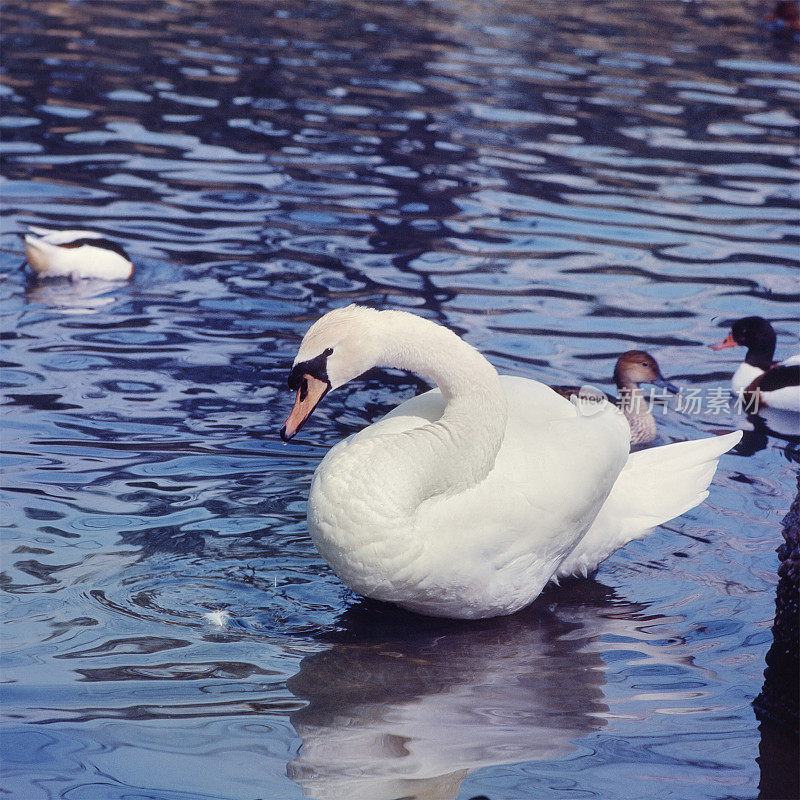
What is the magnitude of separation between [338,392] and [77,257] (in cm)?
256

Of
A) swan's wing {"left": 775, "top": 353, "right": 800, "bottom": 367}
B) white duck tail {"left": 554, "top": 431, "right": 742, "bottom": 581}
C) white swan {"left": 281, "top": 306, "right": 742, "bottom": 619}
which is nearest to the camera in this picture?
white swan {"left": 281, "top": 306, "right": 742, "bottom": 619}

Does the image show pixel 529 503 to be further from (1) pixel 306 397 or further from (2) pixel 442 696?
(1) pixel 306 397

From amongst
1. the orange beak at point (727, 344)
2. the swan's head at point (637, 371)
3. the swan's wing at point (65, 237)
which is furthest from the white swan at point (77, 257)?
the orange beak at point (727, 344)

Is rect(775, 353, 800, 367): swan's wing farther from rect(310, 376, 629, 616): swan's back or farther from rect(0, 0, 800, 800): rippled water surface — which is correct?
rect(310, 376, 629, 616): swan's back

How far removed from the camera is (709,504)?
6.39 meters

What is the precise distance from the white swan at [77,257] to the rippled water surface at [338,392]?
19 cm

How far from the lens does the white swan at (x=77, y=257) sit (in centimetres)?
898

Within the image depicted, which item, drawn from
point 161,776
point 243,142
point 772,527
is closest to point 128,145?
point 243,142

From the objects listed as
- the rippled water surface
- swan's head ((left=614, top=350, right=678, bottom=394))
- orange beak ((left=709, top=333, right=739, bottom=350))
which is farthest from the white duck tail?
orange beak ((left=709, top=333, right=739, bottom=350))

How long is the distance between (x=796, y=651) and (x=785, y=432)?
3.62 meters

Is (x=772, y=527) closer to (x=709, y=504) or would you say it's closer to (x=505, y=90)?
(x=709, y=504)

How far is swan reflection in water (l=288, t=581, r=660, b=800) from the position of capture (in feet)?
13.2

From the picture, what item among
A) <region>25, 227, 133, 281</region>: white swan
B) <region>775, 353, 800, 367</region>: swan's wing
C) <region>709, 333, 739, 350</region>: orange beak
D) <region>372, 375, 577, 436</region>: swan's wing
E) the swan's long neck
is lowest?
<region>709, 333, 739, 350</region>: orange beak

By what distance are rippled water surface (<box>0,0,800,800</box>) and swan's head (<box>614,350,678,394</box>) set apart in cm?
30
